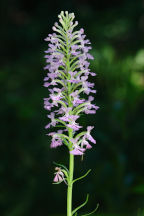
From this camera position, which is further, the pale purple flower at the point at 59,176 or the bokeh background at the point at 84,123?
the bokeh background at the point at 84,123

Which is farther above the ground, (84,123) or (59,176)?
(84,123)

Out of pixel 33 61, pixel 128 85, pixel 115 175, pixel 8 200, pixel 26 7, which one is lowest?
pixel 8 200

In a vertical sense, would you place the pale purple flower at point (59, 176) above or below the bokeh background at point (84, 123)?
below

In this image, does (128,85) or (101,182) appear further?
(128,85)

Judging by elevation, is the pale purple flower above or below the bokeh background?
below

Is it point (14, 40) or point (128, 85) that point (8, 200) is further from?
point (14, 40)

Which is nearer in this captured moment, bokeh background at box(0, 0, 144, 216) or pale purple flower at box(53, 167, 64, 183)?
pale purple flower at box(53, 167, 64, 183)

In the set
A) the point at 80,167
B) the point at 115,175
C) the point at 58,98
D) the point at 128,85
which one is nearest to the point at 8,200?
the point at 80,167

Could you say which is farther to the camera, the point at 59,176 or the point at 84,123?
the point at 84,123
